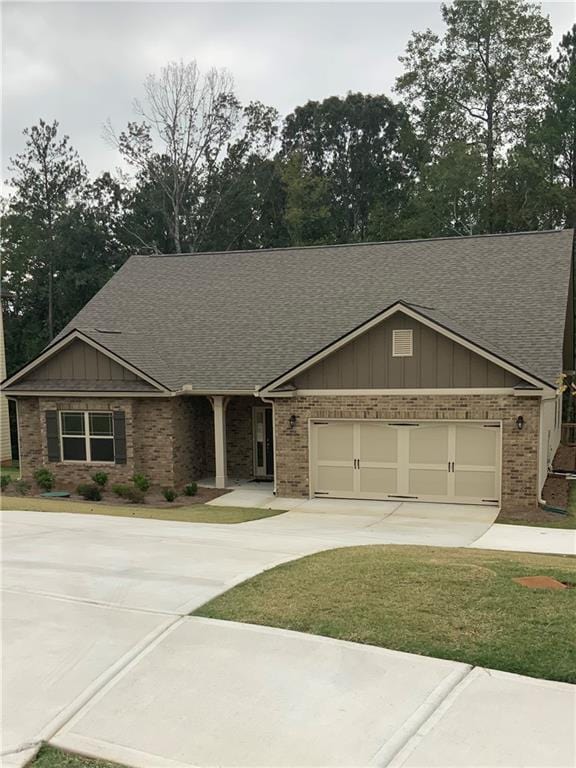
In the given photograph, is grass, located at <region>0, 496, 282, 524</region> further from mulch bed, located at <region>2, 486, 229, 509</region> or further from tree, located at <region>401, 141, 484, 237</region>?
tree, located at <region>401, 141, 484, 237</region>

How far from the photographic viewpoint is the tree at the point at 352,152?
153 ft

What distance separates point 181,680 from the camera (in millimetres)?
5289

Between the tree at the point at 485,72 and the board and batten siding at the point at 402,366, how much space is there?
24417mm

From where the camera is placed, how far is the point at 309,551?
9664 mm

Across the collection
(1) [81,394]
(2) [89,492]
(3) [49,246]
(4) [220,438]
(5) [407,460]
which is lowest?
(2) [89,492]

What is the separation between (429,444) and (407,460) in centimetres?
63

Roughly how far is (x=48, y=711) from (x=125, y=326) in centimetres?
1716

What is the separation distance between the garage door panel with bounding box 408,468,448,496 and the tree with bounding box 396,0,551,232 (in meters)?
25.6

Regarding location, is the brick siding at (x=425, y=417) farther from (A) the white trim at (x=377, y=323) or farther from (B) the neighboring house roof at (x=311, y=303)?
(B) the neighboring house roof at (x=311, y=303)

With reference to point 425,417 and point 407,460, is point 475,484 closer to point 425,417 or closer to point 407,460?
point 407,460

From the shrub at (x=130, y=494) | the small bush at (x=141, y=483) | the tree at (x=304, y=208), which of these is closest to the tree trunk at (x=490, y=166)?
the tree at (x=304, y=208)

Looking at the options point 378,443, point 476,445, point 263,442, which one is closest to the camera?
point 476,445

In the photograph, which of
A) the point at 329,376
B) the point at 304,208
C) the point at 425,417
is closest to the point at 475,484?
the point at 425,417

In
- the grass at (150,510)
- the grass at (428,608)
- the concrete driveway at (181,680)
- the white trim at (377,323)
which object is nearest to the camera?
the concrete driveway at (181,680)
